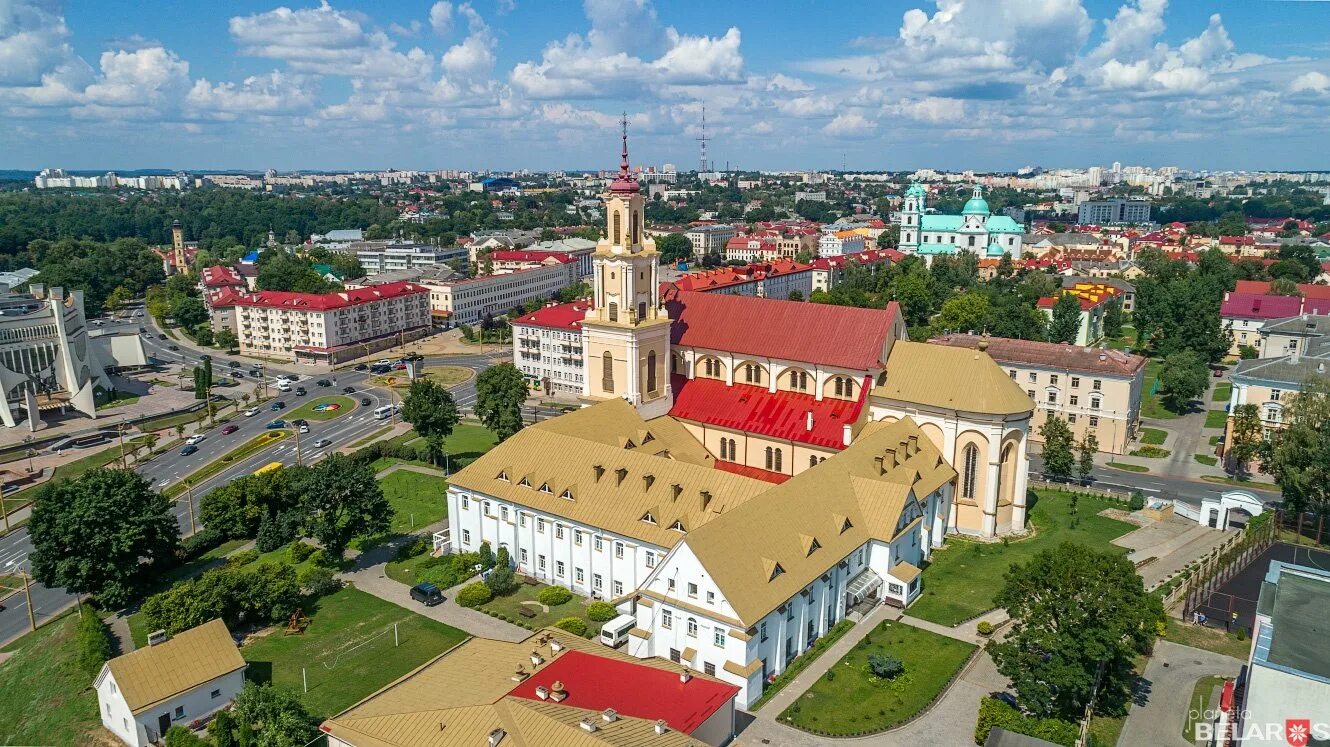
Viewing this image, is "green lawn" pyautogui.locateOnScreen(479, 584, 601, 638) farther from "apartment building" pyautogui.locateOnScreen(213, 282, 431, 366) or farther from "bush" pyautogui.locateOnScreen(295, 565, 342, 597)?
"apartment building" pyautogui.locateOnScreen(213, 282, 431, 366)

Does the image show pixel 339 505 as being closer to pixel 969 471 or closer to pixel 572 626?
pixel 572 626

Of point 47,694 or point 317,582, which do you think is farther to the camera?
point 317,582

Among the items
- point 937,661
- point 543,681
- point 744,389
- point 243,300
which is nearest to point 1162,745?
point 937,661

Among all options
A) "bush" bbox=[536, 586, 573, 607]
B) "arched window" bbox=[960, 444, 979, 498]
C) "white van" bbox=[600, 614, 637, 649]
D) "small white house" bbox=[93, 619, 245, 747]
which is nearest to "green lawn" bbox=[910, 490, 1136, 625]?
"arched window" bbox=[960, 444, 979, 498]

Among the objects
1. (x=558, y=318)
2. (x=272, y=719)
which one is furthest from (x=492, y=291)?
(x=272, y=719)

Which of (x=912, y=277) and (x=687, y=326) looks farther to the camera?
(x=912, y=277)

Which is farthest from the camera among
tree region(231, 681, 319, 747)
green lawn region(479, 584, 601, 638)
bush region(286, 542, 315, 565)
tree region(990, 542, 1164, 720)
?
bush region(286, 542, 315, 565)

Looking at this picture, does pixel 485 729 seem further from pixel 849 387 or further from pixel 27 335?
pixel 27 335
